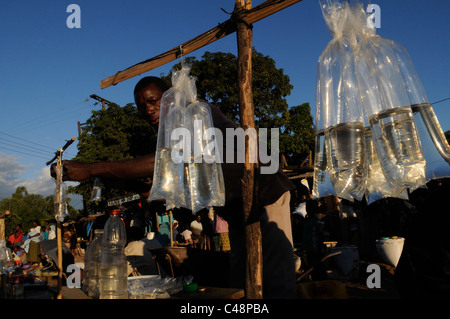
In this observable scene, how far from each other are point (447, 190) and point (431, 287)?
397mm

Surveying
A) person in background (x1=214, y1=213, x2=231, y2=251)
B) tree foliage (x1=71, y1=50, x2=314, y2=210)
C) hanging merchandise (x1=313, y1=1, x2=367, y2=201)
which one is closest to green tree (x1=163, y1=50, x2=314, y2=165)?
tree foliage (x1=71, y1=50, x2=314, y2=210)

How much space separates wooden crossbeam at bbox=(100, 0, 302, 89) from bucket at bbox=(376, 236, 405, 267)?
4.55 m

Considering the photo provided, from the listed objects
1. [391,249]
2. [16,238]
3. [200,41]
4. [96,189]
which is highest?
[200,41]

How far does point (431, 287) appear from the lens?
129 centimetres

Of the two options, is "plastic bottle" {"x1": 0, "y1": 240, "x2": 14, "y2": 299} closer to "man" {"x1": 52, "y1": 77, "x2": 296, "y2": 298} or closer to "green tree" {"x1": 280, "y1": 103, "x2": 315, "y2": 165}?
"man" {"x1": 52, "y1": 77, "x2": 296, "y2": 298}

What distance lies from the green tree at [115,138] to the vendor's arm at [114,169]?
12.4m

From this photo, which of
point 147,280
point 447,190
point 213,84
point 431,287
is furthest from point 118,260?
point 213,84

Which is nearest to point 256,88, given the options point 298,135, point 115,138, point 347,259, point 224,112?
point 224,112

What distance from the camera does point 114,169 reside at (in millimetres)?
1887

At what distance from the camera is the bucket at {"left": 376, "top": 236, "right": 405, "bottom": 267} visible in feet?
16.5

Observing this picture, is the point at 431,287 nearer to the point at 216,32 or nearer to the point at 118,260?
the point at 118,260

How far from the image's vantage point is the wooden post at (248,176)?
59.0 inches

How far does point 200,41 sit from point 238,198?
104 cm

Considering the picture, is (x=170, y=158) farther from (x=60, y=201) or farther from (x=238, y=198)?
(x=60, y=201)
